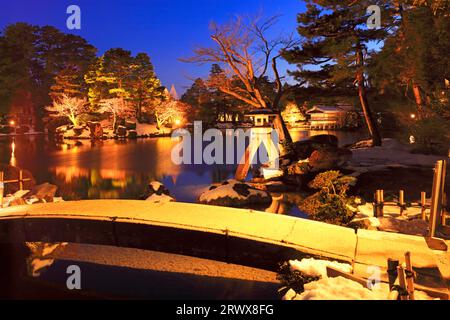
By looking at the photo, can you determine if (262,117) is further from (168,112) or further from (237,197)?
(168,112)

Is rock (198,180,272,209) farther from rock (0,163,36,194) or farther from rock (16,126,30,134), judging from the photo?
rock (16,126,30,134)

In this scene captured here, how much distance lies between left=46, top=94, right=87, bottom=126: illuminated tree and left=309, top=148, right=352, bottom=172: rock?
3577 centimetres

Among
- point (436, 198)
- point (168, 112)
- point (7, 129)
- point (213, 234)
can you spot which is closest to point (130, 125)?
point (168, 112)

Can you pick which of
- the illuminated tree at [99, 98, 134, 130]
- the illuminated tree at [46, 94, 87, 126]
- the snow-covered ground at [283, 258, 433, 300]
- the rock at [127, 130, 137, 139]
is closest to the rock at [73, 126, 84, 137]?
the illuminated tree at [46, 94, 87, 126]

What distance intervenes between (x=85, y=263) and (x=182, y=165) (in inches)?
526

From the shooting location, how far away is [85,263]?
6.71m

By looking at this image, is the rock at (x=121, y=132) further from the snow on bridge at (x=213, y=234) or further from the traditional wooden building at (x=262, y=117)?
the snow on bridge at (x=213, y=234)

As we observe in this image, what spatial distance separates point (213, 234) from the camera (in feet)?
18.0

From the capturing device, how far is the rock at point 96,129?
39.8 m

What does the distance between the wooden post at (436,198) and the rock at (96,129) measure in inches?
1536

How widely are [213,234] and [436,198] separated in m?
3.75

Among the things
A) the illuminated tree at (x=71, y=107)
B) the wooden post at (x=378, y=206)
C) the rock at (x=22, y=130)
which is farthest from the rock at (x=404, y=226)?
the rock at (x=22, y=130)

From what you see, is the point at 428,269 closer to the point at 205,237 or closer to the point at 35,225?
the point at 205,237
